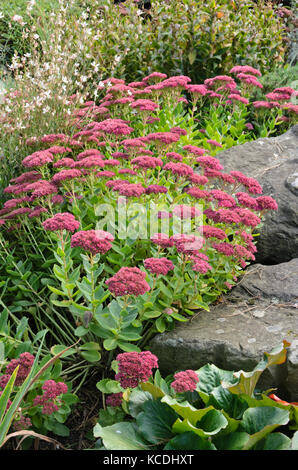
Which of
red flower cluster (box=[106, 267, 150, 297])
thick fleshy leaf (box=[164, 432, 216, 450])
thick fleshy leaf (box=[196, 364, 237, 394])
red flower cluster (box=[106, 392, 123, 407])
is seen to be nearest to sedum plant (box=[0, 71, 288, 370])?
red flower cluster (box=[106, 267, 150, 297])

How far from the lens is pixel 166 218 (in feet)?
9.77

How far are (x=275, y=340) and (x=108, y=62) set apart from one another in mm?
4787

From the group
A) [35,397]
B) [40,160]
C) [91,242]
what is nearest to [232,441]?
[35,397]

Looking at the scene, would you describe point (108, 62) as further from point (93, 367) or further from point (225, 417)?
point (225, 417)

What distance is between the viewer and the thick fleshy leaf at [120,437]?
2.04 metres

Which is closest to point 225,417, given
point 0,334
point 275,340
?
point 275,340

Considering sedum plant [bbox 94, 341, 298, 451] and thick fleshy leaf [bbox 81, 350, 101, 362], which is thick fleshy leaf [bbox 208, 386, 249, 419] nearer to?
sedum plant [bbox 94, 341, 298, 451]

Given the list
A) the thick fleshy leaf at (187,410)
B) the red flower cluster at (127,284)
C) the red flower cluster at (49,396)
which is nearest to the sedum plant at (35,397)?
the red flower cluster at (49,396)

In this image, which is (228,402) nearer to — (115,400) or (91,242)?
(115,400)

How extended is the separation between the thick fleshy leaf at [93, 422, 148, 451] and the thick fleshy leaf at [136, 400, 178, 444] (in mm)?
44

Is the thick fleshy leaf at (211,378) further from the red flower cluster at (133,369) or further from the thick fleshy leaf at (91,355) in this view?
the thick fleshy leaf at (91,355)

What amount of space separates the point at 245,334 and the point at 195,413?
0.75 meters

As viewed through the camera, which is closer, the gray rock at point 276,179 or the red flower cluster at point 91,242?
the red flower cluster at point 91,242

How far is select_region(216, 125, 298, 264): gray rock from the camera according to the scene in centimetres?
374
